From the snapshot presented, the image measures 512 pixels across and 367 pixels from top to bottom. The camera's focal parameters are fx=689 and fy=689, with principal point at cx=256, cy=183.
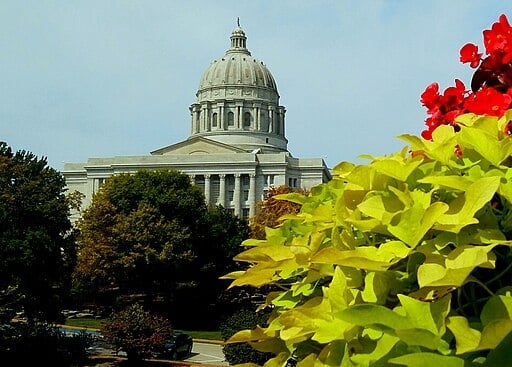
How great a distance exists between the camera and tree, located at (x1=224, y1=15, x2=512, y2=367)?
148 cm

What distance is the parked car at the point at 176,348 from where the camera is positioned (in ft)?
90.3

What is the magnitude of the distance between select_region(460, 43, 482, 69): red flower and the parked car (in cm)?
2499

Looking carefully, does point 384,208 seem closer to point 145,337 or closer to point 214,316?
point 145,337

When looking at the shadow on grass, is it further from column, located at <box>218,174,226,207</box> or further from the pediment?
the pediment

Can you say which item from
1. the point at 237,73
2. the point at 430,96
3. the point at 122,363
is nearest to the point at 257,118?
the point at 237,73

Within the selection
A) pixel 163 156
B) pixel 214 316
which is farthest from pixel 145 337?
pixel 163 156

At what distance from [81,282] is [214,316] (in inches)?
369

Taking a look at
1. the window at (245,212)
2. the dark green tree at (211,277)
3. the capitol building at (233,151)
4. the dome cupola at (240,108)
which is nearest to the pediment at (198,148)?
the capitol building at (233,151)

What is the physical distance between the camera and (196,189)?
46.0 meters

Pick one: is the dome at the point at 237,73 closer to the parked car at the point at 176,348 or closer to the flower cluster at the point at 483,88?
the parked car at the point at 176,348

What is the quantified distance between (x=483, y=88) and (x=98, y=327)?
131 ft

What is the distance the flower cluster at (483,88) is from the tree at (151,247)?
35.7 meters

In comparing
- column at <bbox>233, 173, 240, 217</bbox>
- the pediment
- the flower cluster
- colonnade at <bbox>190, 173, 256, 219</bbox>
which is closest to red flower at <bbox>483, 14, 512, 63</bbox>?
the flower cluster

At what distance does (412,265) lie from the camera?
174cm
